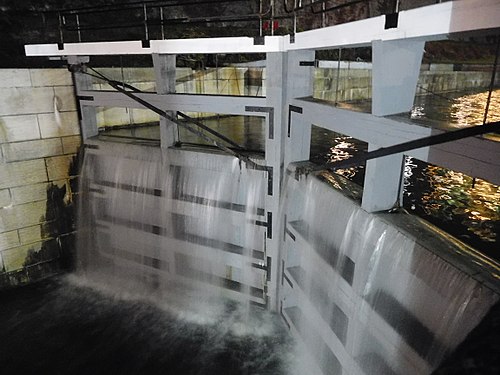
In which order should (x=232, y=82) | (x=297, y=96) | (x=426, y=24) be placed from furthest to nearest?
(x=232, y=82)
(x=297, y=96)
(x=426, y=24)

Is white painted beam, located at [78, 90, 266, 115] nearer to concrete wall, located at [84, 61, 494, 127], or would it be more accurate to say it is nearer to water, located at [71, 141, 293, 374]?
water, located at [71, 141, 293, 374]

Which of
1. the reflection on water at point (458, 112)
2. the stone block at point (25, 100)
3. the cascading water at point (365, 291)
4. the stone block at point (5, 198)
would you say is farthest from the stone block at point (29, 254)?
the reflection on water at point (458, 112)

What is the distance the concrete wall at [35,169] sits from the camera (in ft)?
19.1

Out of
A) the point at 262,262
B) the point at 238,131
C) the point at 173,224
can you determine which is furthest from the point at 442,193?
the point at 238,131

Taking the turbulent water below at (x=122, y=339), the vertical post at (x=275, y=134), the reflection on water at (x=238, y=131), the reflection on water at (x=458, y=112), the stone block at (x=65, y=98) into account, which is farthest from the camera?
the reflection on water at (x=458, y=112)

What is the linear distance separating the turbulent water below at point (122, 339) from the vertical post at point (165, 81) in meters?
2.93

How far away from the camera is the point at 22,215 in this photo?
6.19m

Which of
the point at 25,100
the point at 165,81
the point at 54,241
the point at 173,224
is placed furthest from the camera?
the point at 54,241

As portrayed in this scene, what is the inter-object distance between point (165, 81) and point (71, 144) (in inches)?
95.2

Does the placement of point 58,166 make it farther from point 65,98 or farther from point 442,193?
point 442,193

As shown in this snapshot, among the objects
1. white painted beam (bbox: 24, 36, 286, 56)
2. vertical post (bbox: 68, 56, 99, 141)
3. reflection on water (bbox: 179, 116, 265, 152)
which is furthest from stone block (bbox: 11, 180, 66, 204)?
reflection on water (bbox: 179, 116, 265, 152)

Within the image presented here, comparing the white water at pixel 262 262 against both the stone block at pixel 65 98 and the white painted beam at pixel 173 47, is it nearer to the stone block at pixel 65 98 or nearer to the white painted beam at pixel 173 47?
the stone block at pixel 65 98

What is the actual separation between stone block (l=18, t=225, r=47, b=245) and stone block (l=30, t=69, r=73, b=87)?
100 inches

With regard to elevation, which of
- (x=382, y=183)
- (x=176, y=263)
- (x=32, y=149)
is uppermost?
(x=382, y=183)
